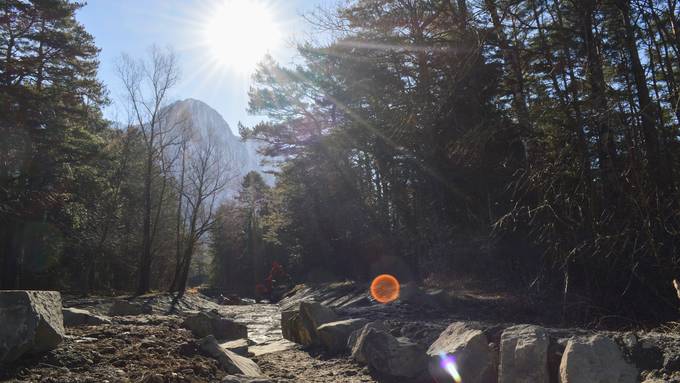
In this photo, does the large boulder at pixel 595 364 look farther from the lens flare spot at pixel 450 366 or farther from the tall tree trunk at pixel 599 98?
the tall tree trunk at pixel 599 98

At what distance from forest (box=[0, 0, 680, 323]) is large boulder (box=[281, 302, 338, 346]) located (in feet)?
10.4

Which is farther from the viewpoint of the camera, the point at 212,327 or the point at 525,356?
the point at 212,327

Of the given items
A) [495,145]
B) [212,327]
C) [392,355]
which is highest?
[495,145]

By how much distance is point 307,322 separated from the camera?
7.27m

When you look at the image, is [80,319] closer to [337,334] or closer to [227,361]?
[227,361]

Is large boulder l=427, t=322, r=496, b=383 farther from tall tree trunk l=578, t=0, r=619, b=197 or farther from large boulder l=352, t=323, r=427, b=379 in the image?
tall tree trunk l=578, t=0, r=619, b=197

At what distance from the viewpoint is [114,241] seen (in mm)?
23656

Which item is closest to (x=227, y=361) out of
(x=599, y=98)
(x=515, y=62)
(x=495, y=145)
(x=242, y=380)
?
(x=242, y=380)

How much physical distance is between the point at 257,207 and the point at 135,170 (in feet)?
37.2

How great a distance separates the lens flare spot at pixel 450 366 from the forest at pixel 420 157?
181 cm

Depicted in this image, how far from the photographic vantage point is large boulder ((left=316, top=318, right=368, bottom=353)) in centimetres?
632

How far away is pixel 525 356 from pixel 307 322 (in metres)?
4.14

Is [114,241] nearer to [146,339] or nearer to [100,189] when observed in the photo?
[100,189]

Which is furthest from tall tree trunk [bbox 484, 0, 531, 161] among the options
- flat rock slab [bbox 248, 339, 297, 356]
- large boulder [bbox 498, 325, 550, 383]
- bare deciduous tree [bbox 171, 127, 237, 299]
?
bare deciduous tree [bbox 171, 127, 237, 299]
